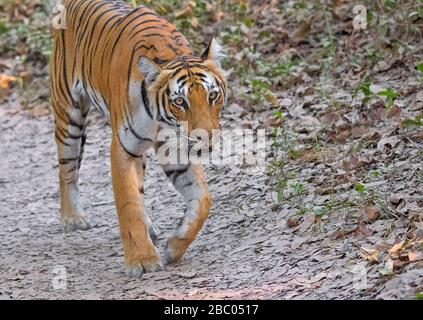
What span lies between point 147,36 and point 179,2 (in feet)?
15.2

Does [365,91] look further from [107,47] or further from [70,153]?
[70,153]

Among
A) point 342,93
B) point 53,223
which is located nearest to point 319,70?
point 342,93

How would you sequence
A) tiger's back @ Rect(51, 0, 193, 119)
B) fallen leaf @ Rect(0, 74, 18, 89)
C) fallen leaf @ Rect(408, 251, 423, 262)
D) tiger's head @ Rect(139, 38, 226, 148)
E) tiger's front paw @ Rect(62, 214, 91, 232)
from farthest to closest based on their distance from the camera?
fallen leaf @ Rect(0, 74, 18, 89) < tiger's front paw @ Rect(62, 214, 91, 232) < tiger's back @ Rect(51, 0, 193, 119) < tiger's head @ Rect(139, 38, 226, 148) < fallen leaf @ Rect(408, 251, 423, 262)

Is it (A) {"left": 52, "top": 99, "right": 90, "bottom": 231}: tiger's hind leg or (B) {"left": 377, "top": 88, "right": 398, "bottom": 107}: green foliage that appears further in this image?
(A) {"left": 52, "top": 99, "right": 90, "bottom": 231}: tiger's hind leg

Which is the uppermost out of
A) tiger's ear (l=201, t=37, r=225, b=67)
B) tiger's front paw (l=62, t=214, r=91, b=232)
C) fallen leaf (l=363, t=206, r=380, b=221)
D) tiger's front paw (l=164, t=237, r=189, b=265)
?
tiger's ear (l=201, t=37, r=225, b=67)

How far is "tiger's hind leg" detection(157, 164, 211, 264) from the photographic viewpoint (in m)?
5.66

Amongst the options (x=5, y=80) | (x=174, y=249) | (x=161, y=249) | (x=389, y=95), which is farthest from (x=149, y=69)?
(x=5, y=80)

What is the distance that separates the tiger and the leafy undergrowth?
2.63 feet

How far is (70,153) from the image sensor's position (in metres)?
6.95

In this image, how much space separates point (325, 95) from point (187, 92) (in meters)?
2.88

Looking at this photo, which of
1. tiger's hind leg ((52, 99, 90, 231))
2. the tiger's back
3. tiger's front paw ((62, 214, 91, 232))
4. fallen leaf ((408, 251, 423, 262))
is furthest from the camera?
tiger's front paw ((62, 214, 91, 232))

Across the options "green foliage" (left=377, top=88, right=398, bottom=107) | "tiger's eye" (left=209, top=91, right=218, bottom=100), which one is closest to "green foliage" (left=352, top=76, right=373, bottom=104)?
"green foliage" (left=377, top=88, right=398, bottom=107)

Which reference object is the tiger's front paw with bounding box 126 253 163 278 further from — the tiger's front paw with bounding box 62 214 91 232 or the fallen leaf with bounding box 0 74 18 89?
the fallen leaf with bounding box 0 74 18 89
